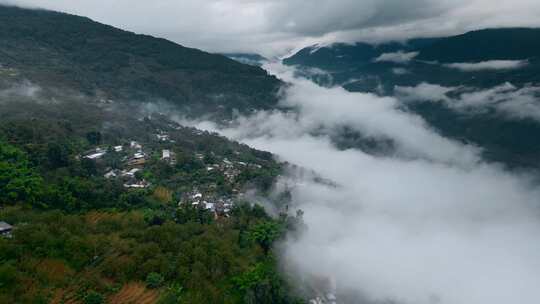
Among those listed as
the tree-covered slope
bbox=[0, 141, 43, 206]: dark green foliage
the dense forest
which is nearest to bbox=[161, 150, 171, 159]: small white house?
the dense forest

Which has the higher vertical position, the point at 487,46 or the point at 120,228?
the point at 487,46

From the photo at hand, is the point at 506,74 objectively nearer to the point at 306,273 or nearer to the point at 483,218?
the point at 483,218

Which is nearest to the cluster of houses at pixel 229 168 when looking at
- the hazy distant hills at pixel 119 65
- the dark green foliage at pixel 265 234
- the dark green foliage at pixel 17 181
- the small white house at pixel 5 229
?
the dark green foliage at pixel 265 234

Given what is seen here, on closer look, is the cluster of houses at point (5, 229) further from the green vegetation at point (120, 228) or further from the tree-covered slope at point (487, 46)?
the tree-covered slope at point (487, 46)

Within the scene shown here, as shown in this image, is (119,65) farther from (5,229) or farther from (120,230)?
(5,229)

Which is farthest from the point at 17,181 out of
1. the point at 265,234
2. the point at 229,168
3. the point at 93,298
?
the point at 229,168

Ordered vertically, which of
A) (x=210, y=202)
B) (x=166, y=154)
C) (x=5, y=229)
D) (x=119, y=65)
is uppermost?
(x=119, y=65)
